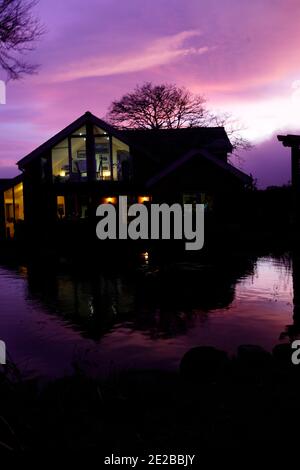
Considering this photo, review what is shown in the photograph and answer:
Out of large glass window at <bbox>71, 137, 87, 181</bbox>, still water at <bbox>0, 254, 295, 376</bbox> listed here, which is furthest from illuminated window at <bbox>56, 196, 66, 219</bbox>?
still water at <bbox>0, 254, 295, 376</bbox>

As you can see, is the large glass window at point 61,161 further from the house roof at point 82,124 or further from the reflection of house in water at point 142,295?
the reflection of house in water at point 142,295

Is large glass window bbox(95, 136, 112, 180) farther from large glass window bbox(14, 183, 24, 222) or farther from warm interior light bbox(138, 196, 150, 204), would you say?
large glass window bbox(14, 183, 24, 222)

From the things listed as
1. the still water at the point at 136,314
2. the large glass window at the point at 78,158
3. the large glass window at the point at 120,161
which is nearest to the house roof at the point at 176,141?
the large glass window at the point at 120,161

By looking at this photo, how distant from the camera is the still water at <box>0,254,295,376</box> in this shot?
7363 millimetres

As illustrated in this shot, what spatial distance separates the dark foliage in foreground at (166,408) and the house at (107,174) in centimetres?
2118

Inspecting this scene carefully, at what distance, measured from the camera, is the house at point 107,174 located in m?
27.8

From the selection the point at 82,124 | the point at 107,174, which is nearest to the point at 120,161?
the point at 107,174

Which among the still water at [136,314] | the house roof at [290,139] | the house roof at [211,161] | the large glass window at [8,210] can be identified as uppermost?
the house roof at [211,161]

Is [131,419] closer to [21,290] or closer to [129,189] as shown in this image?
[21,290]

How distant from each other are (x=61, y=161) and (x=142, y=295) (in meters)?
21.9

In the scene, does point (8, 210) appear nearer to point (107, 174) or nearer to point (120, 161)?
point (107, 174)

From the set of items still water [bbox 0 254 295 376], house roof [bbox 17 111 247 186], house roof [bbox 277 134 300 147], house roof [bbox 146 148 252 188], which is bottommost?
still water [bbox 0 254 295 376]

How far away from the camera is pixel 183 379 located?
595cm

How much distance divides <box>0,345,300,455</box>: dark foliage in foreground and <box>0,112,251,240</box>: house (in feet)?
69.5
